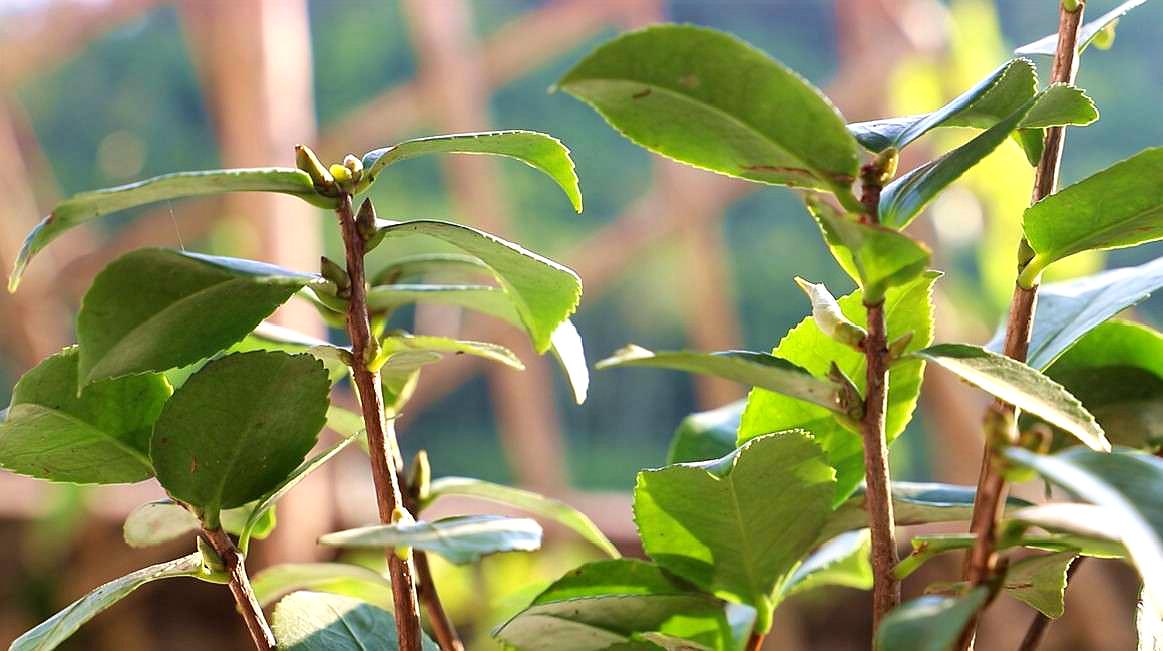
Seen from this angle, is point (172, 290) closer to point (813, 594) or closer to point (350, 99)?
point (813, 594)

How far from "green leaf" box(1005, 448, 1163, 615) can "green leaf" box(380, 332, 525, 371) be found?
0.48ft

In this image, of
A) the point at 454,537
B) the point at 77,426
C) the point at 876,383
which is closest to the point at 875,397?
the point at 876,383

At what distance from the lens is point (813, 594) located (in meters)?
1.88

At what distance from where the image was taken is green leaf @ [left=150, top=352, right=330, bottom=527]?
28 centimetres

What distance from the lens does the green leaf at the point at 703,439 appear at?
0.39 metres

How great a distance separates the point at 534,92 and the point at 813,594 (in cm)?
288

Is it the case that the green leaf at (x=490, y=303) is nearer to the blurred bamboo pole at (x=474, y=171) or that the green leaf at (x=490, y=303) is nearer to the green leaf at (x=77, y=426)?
the green leaf at (x=77, y=426)

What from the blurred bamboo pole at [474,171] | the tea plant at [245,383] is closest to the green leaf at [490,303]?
the tea plant at [245,383]

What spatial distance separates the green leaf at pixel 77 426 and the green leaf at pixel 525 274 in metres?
0.09

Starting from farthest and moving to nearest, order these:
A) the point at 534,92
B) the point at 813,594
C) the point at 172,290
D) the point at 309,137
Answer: the point at 534,92, the point at 309,137, the point at 813,594, the point at 172,290

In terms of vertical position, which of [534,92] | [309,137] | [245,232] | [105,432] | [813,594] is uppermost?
[534,92]

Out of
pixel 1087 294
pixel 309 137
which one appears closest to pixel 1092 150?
pixel 309 137

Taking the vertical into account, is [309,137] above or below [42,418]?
above

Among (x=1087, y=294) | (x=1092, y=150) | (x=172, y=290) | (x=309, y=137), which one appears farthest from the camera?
(x=1092, y=150)
